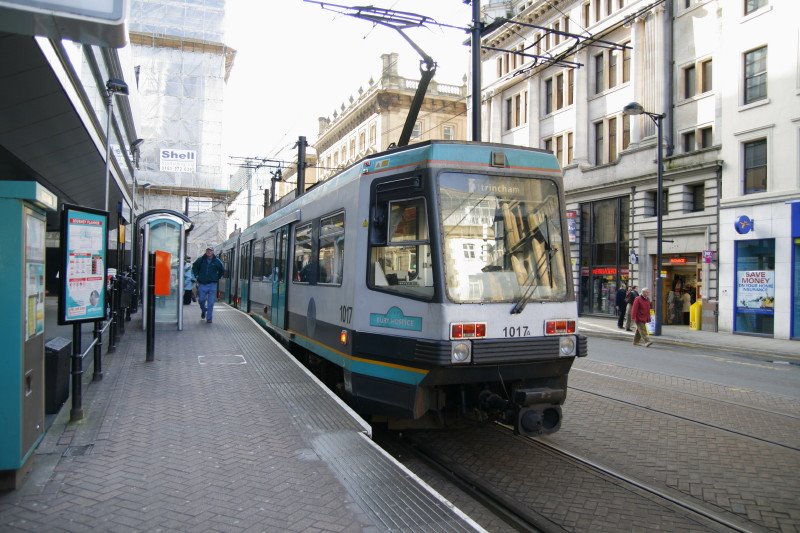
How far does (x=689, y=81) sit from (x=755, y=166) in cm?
631

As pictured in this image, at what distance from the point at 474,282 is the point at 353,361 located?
1.69 m

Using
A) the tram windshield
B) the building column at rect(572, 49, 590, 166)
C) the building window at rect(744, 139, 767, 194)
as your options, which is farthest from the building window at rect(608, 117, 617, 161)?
the tram windshield

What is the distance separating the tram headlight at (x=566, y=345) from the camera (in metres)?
6.36

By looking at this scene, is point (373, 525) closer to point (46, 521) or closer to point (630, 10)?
point (46, 521)

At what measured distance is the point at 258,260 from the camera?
15.3m

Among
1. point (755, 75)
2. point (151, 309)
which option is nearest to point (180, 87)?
point (755, 75)

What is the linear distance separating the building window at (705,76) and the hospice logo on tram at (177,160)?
34.4m

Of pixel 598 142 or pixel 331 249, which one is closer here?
pixel 331 249

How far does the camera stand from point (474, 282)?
6043 millimetres

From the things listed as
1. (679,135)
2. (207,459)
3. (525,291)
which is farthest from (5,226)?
(679,135)

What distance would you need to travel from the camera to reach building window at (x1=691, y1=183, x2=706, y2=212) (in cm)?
2608

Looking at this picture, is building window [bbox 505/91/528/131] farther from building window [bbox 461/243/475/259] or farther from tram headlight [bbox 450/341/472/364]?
tram headlight [bbox 450/341/472/364]

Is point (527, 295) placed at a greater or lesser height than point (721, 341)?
greater

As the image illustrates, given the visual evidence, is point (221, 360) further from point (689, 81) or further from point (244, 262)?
point (689, 81)
